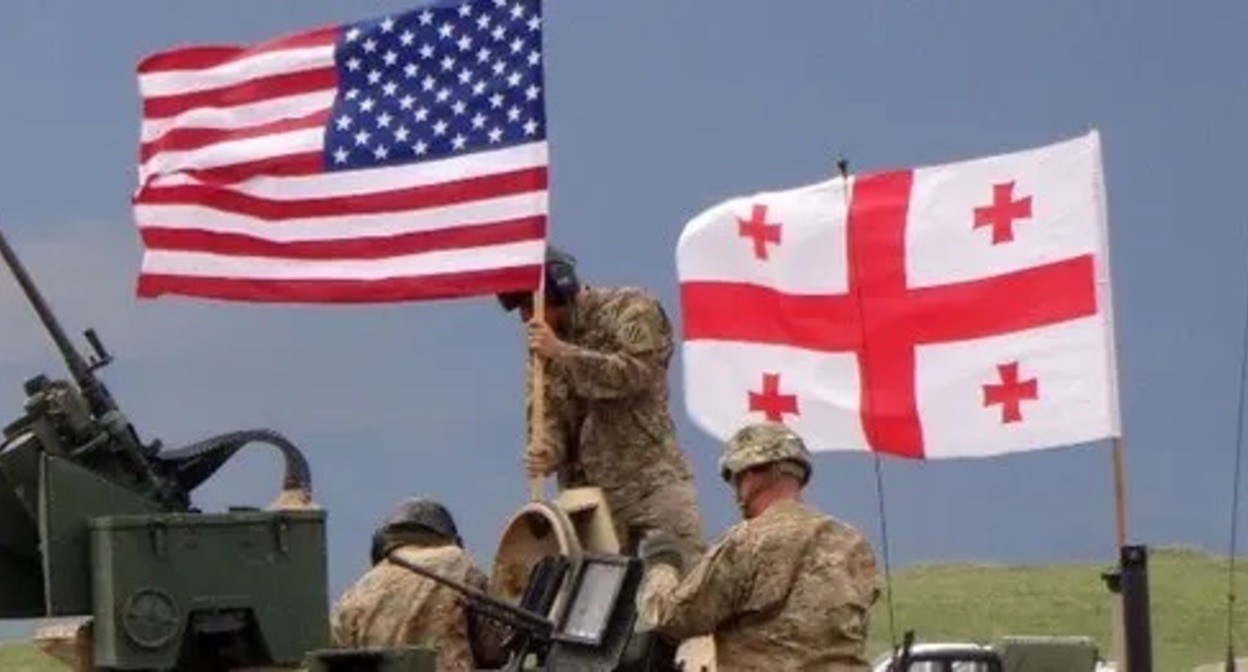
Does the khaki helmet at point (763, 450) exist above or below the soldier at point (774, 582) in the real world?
above

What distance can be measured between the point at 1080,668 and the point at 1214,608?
66.1 ft

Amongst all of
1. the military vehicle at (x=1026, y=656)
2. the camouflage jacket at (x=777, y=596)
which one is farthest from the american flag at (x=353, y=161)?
the camouflage jacket at (x=777, y=596)

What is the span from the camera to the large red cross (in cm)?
1523

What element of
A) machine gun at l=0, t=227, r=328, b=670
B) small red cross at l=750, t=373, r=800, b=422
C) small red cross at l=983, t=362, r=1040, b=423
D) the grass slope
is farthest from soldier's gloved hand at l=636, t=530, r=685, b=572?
the grass slope

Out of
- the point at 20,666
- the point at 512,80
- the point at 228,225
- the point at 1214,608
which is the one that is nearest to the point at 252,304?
the point at 228,225

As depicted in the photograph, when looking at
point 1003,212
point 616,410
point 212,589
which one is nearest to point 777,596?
point 212,589

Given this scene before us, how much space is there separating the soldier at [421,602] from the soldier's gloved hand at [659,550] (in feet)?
1.94

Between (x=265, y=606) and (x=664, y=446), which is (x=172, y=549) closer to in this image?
(x=265, y=606)

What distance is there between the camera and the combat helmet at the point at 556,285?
1499 centimetres

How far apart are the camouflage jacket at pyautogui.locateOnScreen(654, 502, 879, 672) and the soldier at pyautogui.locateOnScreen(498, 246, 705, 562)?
2.38 meters

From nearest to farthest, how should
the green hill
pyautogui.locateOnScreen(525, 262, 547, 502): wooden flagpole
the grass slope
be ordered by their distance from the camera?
pyautogui.locateOnScreen(525, 262, 547, 502): wooden flagpole, the green hill, the grass slope

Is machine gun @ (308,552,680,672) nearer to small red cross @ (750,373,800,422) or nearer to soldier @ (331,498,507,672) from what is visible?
soldier @ (331,498,507,672)

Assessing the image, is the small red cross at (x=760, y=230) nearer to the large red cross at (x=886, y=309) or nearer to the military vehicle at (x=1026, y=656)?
the large red cross at (x=886, y=309)

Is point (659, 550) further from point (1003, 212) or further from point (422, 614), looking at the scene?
point (1003, 212)
